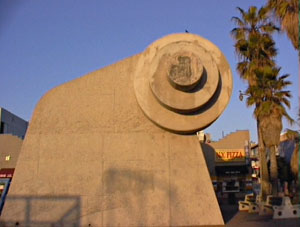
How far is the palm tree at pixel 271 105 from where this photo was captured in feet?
61.8

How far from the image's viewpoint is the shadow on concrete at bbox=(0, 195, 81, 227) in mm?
9914

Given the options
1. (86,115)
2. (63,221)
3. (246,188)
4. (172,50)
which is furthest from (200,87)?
(246,188)

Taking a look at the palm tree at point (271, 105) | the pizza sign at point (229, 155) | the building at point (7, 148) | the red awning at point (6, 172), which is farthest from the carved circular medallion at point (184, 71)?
the pizza sign at point (229, 155)

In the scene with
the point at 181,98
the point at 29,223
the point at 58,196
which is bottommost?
the point at 29,223

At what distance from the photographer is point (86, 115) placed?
10.7 m

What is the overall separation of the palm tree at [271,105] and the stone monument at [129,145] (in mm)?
8997

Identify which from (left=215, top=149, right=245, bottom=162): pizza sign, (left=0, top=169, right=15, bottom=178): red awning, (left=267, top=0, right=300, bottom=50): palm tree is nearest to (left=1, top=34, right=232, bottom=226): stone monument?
(left=267, top=0, right=300, bottom=50): palm tree

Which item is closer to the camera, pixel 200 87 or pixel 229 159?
pixel 200 87

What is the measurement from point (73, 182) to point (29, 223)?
154 cm

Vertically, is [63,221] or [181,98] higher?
[181,98]

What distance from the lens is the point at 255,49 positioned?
20.9 meters

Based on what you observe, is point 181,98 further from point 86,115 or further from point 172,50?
point 86,115

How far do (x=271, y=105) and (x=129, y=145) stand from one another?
11038mm

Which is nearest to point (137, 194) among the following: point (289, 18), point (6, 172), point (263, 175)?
point (289, 18)
